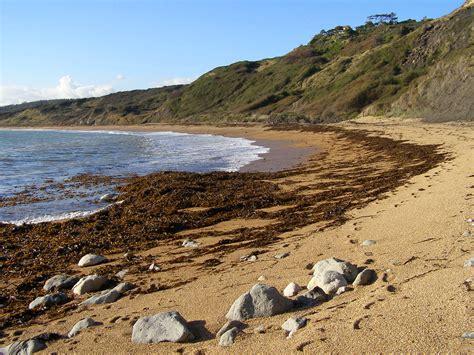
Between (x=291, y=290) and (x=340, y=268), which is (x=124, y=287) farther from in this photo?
(x=340, y=268)

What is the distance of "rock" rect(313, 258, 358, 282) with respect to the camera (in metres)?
4.61

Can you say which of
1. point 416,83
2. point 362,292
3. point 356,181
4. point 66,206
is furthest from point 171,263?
point 416,83

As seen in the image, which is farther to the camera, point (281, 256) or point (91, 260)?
point (91, 260)

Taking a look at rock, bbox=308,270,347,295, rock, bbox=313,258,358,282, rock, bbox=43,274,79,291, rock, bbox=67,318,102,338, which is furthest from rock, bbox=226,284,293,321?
rock, bbox=43,274,79,291

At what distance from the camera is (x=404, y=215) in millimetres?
7246

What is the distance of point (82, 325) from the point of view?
4598 millimetres

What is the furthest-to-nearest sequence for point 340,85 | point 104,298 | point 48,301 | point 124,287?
1. point 340,85
2. point 124,287
3. point 48,301
4. point 104,298

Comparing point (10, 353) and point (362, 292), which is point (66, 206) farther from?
point (362, 292)

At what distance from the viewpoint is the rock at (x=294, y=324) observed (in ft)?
12.0

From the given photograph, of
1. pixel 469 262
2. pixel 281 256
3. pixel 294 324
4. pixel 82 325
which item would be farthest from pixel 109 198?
pixel 469 262

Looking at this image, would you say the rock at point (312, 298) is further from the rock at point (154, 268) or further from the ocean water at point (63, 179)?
the ocean water at point (63, 179)

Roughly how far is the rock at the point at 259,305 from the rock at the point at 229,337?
0.28 m

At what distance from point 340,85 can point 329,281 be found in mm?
62050

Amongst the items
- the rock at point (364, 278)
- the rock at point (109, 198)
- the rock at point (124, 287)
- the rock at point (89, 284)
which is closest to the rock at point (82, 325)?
the rock at point (124, 287)
